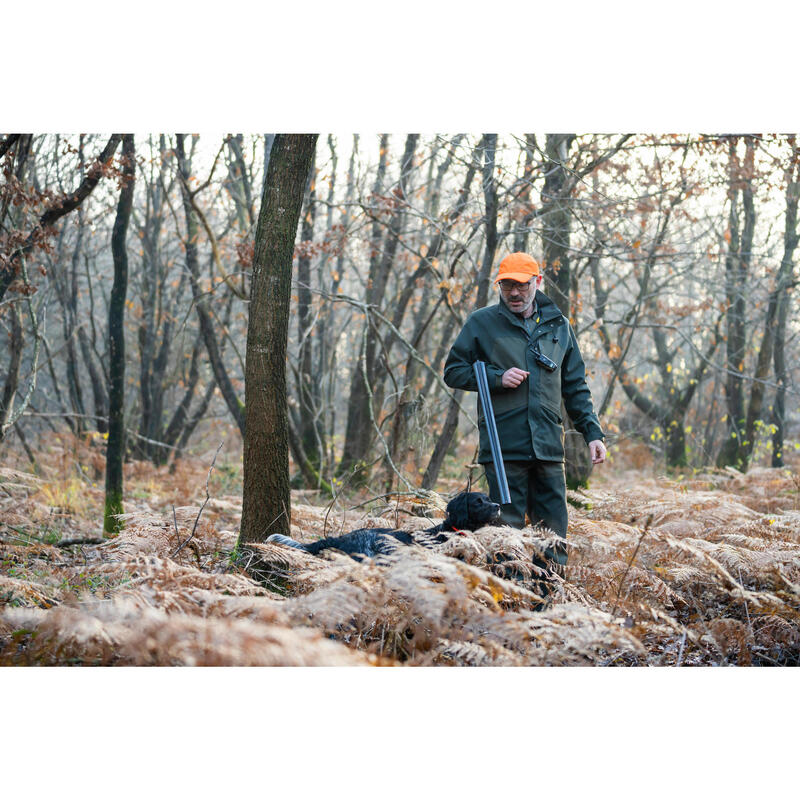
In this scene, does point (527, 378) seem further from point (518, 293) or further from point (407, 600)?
point (407, 600)

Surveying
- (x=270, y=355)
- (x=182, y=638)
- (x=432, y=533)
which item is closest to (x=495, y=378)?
(x=432, y=533)

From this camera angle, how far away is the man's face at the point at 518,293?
15.4 feet

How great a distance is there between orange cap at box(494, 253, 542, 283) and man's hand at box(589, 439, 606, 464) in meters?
1.09

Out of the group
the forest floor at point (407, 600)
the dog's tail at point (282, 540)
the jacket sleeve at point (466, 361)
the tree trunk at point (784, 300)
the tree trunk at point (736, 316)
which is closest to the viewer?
the forest floor at point (407, 600)

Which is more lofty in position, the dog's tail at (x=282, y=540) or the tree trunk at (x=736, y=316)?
the tree trunk at (x=736, y=316)

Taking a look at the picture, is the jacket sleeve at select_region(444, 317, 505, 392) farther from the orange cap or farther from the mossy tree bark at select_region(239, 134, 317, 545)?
the mossy tree bark at select_region(239, 134, 317, 545)

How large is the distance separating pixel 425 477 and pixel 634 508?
2.19 metres

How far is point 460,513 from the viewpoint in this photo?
14.4ft

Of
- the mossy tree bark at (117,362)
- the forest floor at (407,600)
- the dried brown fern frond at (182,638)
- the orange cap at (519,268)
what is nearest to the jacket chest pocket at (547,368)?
the orange cap at (519,268)

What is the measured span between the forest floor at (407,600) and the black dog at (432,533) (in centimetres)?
16

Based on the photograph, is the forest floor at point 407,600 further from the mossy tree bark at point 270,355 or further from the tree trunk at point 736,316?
the tree trunk at point 736,316

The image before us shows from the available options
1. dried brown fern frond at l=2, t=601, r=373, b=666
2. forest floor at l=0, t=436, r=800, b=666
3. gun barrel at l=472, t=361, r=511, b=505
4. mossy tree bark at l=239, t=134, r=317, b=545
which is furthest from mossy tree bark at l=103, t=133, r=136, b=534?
gun barrel at l=472, t=361, r=511, b=505

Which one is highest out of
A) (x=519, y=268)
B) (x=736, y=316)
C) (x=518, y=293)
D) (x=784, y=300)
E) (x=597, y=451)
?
(x=784, y=300)

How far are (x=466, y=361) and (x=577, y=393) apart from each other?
755mm
